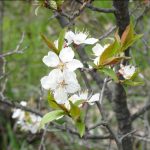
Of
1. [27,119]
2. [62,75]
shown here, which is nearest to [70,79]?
[62,75]

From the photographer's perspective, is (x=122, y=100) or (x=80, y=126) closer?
(x=80, y=126)

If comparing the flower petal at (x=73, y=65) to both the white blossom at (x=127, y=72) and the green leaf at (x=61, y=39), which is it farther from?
the white blossom at (x=127, y=72)

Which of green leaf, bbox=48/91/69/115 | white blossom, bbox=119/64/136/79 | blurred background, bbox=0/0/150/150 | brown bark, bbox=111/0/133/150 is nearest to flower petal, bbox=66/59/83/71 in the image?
green leaf, bbox=48/91/69/115

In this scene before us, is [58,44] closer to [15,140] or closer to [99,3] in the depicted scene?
[99,3]

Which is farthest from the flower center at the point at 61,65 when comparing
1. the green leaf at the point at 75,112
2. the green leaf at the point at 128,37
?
the green leaf at the point at 128,37

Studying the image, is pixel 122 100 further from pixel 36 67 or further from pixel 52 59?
pixel 36 67

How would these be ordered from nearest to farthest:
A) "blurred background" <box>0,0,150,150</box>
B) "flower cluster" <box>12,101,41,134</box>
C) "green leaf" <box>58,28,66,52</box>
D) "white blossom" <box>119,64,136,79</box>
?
"green leaf" <box>58,28,66,52</box> → "white blossom" <box>119,64,136,79</box> → "flower cluster" <box>12,101,41,134</box> → "blurred background" <box>0,0,150,150</box>

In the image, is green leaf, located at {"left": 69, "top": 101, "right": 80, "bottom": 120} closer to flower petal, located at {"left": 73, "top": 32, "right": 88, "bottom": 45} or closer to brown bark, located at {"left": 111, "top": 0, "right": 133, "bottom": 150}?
flower petal, located at {"left": 73, "top": 32, "right": 88, "bottom": 45}
